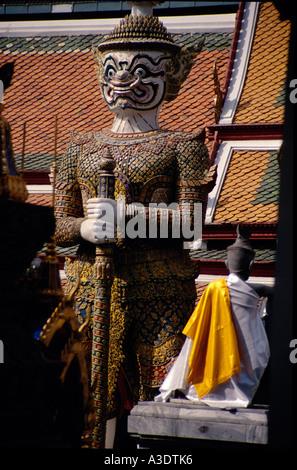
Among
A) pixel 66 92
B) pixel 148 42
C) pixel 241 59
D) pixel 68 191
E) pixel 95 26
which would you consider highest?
pixel 95 26

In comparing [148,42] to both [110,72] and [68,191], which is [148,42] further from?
[68,191]

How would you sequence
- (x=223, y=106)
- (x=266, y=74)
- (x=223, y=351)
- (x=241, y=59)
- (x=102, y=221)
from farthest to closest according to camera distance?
(x=241, y=59), (x=266, y=74), (x=223, y=106), (x=102, y=221), (x=223, y=351)

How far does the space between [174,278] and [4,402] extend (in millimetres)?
2890

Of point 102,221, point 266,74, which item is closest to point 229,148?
point 266,74

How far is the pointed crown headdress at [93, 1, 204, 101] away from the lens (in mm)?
7453

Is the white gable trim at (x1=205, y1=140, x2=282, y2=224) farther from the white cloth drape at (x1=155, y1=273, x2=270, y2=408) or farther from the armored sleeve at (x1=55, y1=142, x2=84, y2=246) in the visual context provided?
the white cloth drape at (x1=155, y1=273, x2=270, y2=408)

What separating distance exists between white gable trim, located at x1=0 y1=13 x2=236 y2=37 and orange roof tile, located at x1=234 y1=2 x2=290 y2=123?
0.44m

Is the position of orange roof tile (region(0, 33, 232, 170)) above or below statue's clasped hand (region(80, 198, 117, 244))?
above

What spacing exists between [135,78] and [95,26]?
5285 mm

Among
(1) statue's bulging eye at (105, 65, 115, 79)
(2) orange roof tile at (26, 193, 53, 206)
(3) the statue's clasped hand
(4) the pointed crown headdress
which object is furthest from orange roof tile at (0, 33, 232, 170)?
(3) the statue's clasped hand

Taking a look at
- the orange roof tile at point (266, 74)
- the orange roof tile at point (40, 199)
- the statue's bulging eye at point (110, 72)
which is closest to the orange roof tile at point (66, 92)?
the orange roof tile at point (266, 74)

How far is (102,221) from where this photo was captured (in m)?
7.00

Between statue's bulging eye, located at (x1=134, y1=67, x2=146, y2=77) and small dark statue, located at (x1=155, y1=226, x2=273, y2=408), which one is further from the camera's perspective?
statue's bulging eye, located at (x1=134, y1=67, x2=146, y2=77)
